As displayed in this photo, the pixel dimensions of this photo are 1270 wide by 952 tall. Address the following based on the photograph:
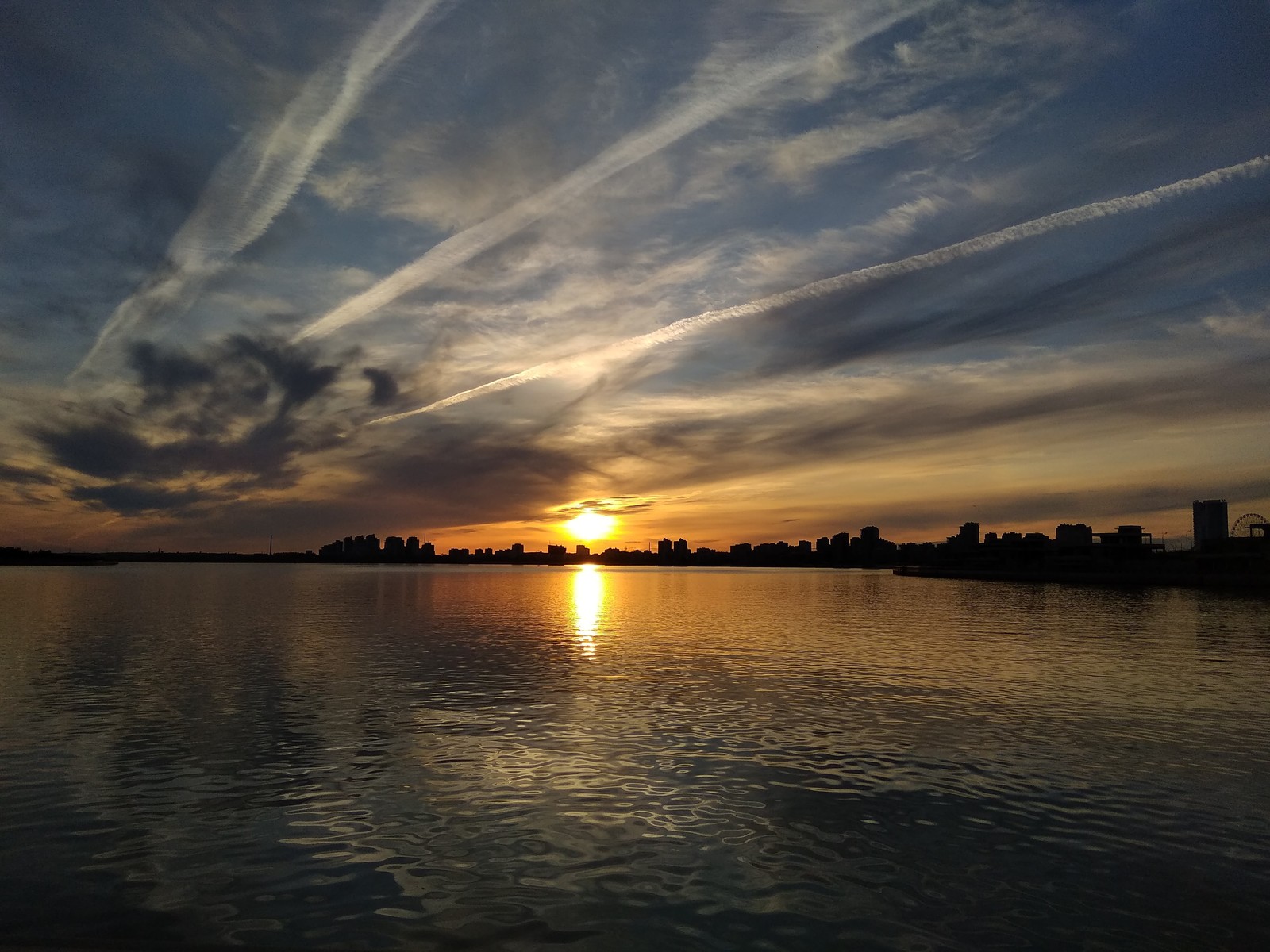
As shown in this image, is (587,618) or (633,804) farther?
(587,618)

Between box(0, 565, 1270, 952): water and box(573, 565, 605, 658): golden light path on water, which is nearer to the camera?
box(0, 565, 1270, 952): water

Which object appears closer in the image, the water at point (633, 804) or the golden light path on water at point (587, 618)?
the water at point (633, 804)

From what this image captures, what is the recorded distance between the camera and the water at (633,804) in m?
11.9

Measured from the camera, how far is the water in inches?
469

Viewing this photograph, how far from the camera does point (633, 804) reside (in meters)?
17.5

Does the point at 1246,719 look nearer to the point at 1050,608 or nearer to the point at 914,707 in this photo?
the point at 914,707

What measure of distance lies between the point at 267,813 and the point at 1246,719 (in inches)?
1219

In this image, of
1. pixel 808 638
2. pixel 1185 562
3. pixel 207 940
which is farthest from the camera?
pixel 1185 562

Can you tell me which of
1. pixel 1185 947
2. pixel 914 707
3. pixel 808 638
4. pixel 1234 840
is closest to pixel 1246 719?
pixel 914 707

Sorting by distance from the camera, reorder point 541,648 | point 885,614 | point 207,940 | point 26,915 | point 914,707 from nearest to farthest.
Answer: point 207,940 < point 26,915 < point 914,707 < point 541,648 < point 885,614

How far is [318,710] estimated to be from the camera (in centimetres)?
2798

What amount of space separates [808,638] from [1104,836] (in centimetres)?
4069

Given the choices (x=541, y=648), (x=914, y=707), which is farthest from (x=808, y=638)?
(x=914, y=707)

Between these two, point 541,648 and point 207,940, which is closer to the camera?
point 207,940
